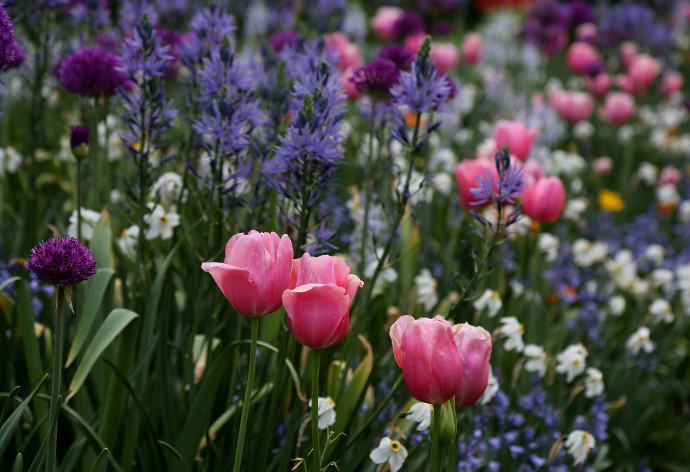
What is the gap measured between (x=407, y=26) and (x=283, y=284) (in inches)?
165

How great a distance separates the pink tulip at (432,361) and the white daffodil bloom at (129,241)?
3.80 ft

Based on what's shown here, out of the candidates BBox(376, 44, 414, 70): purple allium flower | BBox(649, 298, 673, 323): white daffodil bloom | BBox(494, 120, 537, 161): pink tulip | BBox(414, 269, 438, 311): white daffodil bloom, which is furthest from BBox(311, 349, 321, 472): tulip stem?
BBox(649, 298, 673, 323): white daffodil bloom

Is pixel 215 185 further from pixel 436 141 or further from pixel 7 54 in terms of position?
pixel 436 141

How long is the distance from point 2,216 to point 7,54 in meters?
1.99

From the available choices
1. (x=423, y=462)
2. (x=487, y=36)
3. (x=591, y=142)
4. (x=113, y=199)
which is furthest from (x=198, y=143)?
(x=487, y=36)

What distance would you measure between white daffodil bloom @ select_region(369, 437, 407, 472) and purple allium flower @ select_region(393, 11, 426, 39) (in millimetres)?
3930

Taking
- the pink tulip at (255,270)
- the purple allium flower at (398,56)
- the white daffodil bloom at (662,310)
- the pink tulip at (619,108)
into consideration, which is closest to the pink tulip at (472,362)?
the pink tulip at (255,270)

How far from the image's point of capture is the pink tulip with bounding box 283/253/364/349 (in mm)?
1305

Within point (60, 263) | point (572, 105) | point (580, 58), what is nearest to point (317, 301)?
point (60, 263)

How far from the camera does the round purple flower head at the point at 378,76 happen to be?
2143 millimetres

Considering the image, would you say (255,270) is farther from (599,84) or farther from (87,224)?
(599,84)

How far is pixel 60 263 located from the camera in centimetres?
126

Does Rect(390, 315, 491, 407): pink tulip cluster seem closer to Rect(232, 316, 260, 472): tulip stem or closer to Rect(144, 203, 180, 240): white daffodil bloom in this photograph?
Rect(232, 316, 260, 472): tulip stem

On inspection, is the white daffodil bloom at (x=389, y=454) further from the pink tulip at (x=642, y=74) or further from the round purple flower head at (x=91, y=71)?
the pink tulip at (x=642, y=74)
